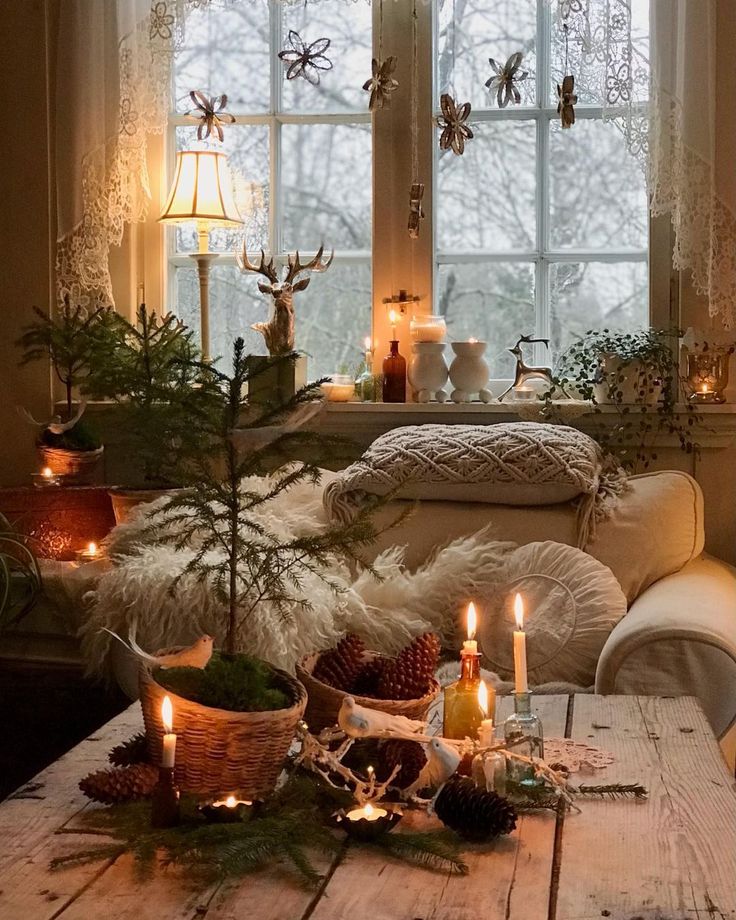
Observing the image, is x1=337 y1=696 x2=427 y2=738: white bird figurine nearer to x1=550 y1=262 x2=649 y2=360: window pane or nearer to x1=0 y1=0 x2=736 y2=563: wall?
x1=550 y1=262 x2=649 y2=360: window pane

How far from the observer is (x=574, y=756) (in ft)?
5.31

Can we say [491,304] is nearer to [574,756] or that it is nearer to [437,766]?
[574,756]

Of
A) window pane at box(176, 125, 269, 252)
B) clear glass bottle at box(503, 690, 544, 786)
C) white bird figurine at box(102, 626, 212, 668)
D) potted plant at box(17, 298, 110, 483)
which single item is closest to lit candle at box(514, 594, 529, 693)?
clear glass bottle at box(503, 690, 544, 786)

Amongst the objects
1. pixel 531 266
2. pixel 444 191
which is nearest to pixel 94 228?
pixel 444 191

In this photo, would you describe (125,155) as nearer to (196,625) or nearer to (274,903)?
(196,625)

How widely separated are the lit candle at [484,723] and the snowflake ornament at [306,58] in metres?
2.37

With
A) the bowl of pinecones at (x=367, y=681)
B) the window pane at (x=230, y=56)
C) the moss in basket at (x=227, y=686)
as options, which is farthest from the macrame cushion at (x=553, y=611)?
the window pane at (x=230, y=56)

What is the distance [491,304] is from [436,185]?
39cm

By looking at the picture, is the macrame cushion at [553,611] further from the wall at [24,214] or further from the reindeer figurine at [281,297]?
the wall at [24,214]

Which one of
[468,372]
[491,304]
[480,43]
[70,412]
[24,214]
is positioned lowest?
[70,412]

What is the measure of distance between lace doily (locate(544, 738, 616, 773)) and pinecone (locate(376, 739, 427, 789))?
0.21 metres

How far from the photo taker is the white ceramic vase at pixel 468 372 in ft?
10.6

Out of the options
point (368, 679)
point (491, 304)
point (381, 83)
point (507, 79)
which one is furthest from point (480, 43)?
point (368, 679)

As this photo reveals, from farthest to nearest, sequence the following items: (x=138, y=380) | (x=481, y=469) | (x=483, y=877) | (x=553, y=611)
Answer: (x=138, y=380)
(x=481, y=469)
(x=553, y=611)
(x=483, y=877)
